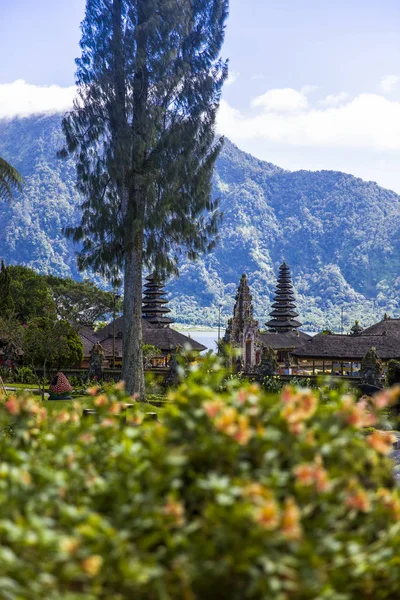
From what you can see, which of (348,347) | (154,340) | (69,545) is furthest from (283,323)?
(69,545)

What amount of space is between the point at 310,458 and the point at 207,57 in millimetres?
22767

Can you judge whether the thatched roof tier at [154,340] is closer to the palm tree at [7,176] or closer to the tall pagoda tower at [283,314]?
the tall pagoda tower at [283,314]

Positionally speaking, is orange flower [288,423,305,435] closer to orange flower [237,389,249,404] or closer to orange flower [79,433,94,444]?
orange flower [237,389,249,404]

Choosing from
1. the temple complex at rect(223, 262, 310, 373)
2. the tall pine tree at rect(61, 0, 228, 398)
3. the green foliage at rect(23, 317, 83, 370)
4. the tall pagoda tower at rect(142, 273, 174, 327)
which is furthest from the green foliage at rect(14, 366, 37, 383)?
the tall pagoda tower at rect(142, 273, 174, 327)

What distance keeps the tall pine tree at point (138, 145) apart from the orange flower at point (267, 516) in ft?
62.9

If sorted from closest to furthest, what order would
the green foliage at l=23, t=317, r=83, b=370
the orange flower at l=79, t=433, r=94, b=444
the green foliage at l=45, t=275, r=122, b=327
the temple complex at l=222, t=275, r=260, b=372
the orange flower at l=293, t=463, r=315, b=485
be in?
the orange flower at l=293, t=463, r=315, b=485
the orange flower at l=79, t=433, r=94, b=444
the green foliage at l=23, t=317, r=83, b=370
the temple complex at l=222, t=275, r=260, b=372
the green foliage at l=45, t=275, r=122, b=327

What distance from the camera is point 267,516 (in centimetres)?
233

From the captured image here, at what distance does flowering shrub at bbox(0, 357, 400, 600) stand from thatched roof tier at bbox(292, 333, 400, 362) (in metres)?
34.8

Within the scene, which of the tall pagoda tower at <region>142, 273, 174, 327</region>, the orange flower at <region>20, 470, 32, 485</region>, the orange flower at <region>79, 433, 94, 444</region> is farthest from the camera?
the tall pagoda tower at <region>142, 273, 174, 327</region>

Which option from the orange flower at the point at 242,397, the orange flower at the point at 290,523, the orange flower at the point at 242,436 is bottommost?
the orange flower at the point at 290,523

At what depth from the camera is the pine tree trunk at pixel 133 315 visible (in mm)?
21844

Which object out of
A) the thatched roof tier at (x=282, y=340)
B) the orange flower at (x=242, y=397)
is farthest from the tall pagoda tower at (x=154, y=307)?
the orange flower at (x=242, y=397)

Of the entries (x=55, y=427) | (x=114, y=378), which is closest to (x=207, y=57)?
(x=114, y=378)

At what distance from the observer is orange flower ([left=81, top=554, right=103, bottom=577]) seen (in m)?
2.25
